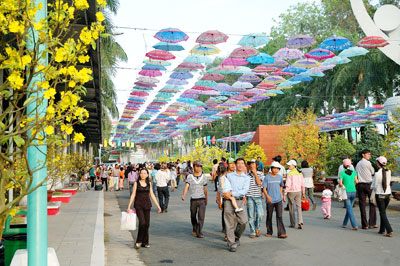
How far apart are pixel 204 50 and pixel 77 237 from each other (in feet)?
40.9

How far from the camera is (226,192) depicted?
9.16 meters

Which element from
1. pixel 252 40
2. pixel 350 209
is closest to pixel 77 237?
pixel 350 209

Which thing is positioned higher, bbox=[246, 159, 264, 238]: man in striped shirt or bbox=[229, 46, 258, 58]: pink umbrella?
bbox=[229, 46, 258, 58]: pink umbrella

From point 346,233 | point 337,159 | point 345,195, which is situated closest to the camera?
point 346,233

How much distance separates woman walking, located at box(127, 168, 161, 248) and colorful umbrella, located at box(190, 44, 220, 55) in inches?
444

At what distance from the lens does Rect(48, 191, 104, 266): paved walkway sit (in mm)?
7664

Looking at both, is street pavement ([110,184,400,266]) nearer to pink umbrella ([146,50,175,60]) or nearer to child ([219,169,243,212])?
child ([219,169,243,212])

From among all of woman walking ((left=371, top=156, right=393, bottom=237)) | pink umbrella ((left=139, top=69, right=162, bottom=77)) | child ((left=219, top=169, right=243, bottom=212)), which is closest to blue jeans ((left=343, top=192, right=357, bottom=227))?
woman walking ((left=371, top=156, right=393, bottom=237))

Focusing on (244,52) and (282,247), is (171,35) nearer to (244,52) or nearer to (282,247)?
(244,52)

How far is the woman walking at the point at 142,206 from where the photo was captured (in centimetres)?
945

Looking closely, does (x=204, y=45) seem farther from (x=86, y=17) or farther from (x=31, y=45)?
(x=31, y=45)

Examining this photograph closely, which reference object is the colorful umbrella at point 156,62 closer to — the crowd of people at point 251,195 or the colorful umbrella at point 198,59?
the colorful umbrella at point 198,59

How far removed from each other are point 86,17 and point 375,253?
7.07 metres

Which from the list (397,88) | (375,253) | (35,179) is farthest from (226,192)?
(397,88)
